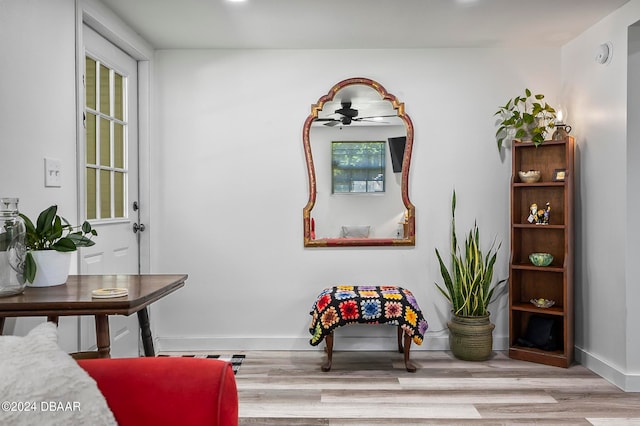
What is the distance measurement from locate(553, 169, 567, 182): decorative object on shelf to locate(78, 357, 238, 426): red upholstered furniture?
3.11 metres

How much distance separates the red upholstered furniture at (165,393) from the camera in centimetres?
115

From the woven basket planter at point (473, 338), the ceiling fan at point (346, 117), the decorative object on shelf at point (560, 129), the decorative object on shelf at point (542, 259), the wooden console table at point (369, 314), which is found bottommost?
the woven basket planter at point (473, 338)

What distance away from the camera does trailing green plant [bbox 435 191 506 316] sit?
3686 mm

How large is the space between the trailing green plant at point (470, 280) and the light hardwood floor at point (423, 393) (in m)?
0.39

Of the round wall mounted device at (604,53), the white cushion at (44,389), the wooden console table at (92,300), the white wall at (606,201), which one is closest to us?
the white cushion at (44,389)

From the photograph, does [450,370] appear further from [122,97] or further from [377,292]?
[122,97]

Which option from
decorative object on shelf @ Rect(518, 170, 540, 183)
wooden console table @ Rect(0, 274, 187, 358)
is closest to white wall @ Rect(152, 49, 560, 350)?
decorative object on shelf @ Rect(518, 170, 540, 183)

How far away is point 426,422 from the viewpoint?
2.62 m

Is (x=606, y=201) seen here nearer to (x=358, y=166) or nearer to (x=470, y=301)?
(x=470, y=301)

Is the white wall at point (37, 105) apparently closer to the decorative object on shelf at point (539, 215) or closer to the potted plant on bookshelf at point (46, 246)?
the potted plant on bookshelf at point (46, 246)

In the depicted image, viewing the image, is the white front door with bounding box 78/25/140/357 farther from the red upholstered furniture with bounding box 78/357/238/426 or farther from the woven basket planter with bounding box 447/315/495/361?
the woven basket planter with bounding box 447/315/495/361

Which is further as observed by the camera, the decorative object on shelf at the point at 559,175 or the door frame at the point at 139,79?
the decorative object on shelf at the point at 559,175

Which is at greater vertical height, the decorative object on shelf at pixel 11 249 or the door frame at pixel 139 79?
the door frame at pixel 139 79

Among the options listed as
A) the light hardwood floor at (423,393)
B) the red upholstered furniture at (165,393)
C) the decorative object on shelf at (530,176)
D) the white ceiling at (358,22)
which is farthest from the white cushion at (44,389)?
the decorative object on shelf at (530,176)
